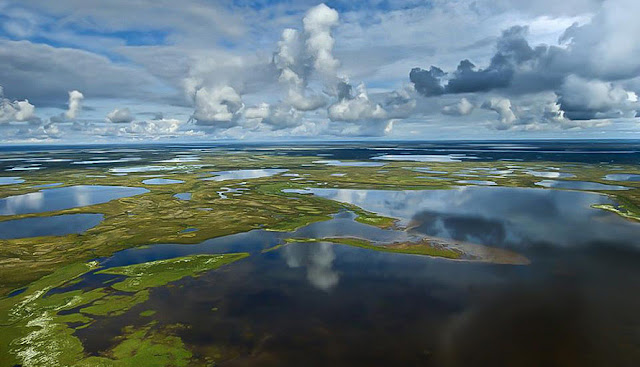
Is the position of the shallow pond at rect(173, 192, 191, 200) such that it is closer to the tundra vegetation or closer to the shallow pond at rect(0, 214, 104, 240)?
the tundra vegetation

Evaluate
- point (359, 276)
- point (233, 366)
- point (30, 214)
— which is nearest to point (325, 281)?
point (359, 276)

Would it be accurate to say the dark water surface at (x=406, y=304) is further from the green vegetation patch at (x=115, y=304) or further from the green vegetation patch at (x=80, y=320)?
the green vegetation patch at (x=80, y=320)

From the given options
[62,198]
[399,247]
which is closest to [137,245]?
[399,247]

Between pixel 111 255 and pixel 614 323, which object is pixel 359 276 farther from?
pixel 111 255

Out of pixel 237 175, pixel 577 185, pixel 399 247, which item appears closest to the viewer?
pixel 399 247

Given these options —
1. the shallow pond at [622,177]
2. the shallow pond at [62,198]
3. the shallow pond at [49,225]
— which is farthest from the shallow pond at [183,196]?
the shallow pond at [622,177]

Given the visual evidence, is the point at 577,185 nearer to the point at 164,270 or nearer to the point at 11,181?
the point at 164,270
